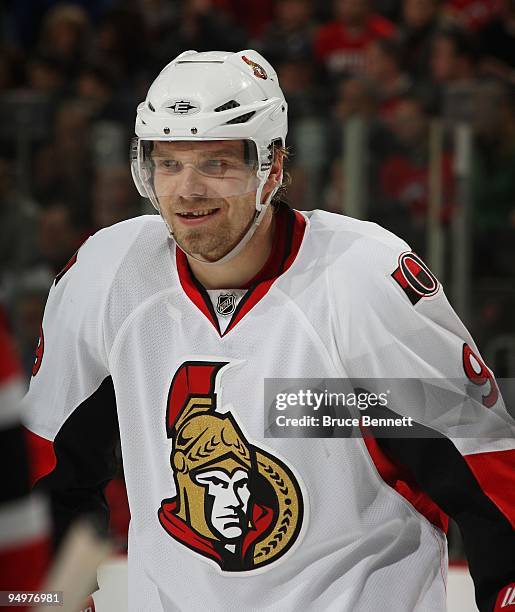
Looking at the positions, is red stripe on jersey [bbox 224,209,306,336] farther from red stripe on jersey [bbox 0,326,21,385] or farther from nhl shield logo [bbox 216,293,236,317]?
red stripe on jersey [bbox 0,326,21,385]

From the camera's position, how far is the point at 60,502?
69.6 inches

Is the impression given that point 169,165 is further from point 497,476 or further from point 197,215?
point 497,476

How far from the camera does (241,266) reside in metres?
1.67

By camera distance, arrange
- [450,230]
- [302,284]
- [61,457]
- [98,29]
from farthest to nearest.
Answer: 1. [98,29]
2. [450,230]
3. [61,457]
4. [302,284]

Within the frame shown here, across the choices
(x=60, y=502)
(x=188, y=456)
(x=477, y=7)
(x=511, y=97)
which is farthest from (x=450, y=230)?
(x=477, y=7)

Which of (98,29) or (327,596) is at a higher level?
(98,29)

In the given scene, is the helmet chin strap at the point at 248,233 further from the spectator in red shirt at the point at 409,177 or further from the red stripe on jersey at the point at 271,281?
the spectator in red shirt at the point at 409,177

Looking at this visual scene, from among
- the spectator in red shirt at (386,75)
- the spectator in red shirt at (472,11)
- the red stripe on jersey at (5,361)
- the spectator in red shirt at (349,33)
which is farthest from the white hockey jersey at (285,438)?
the spectator in red shirt at (472,11)

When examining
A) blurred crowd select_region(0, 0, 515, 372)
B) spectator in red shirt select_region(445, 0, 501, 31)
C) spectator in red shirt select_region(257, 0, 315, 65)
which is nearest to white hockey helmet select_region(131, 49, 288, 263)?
blurred crowd select_region(0, 0, 515, 372)

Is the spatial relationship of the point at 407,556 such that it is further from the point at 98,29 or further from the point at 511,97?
the point at 98,29

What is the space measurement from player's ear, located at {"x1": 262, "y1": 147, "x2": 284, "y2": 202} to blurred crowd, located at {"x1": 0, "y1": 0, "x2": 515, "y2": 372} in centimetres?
31

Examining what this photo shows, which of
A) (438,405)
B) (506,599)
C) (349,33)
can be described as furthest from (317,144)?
(349,33)

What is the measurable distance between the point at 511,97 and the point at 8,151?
938mm

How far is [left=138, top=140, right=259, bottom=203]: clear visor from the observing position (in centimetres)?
159
